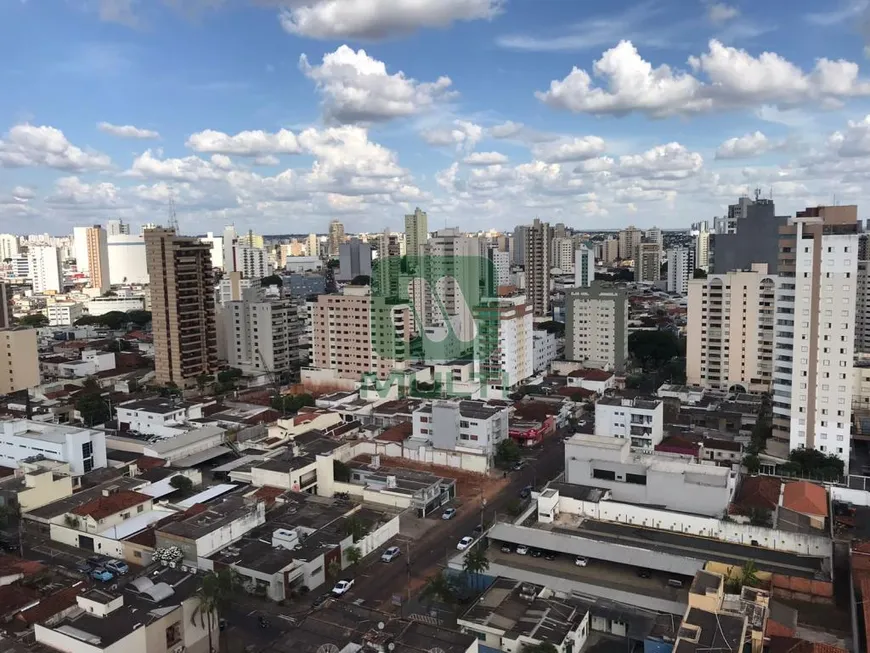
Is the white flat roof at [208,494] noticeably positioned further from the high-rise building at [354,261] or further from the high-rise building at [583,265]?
the high-rise building at [354,261]

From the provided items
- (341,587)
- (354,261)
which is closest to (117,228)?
(354,261)

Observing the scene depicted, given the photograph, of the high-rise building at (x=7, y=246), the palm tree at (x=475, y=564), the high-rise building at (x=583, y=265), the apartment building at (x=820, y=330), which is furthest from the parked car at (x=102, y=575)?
the high-rise building at (x=7, y=246)

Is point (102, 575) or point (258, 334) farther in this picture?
point (258, 334)

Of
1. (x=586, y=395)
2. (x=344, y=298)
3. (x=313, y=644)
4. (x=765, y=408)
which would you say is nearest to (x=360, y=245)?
(x=344, y=298)

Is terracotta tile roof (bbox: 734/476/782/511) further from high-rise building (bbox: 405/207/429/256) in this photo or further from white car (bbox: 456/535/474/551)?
high-rise building (bbox: 405/207/429/256)

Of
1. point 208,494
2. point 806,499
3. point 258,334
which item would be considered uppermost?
point 258,334

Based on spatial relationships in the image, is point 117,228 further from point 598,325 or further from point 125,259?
point 598,325
